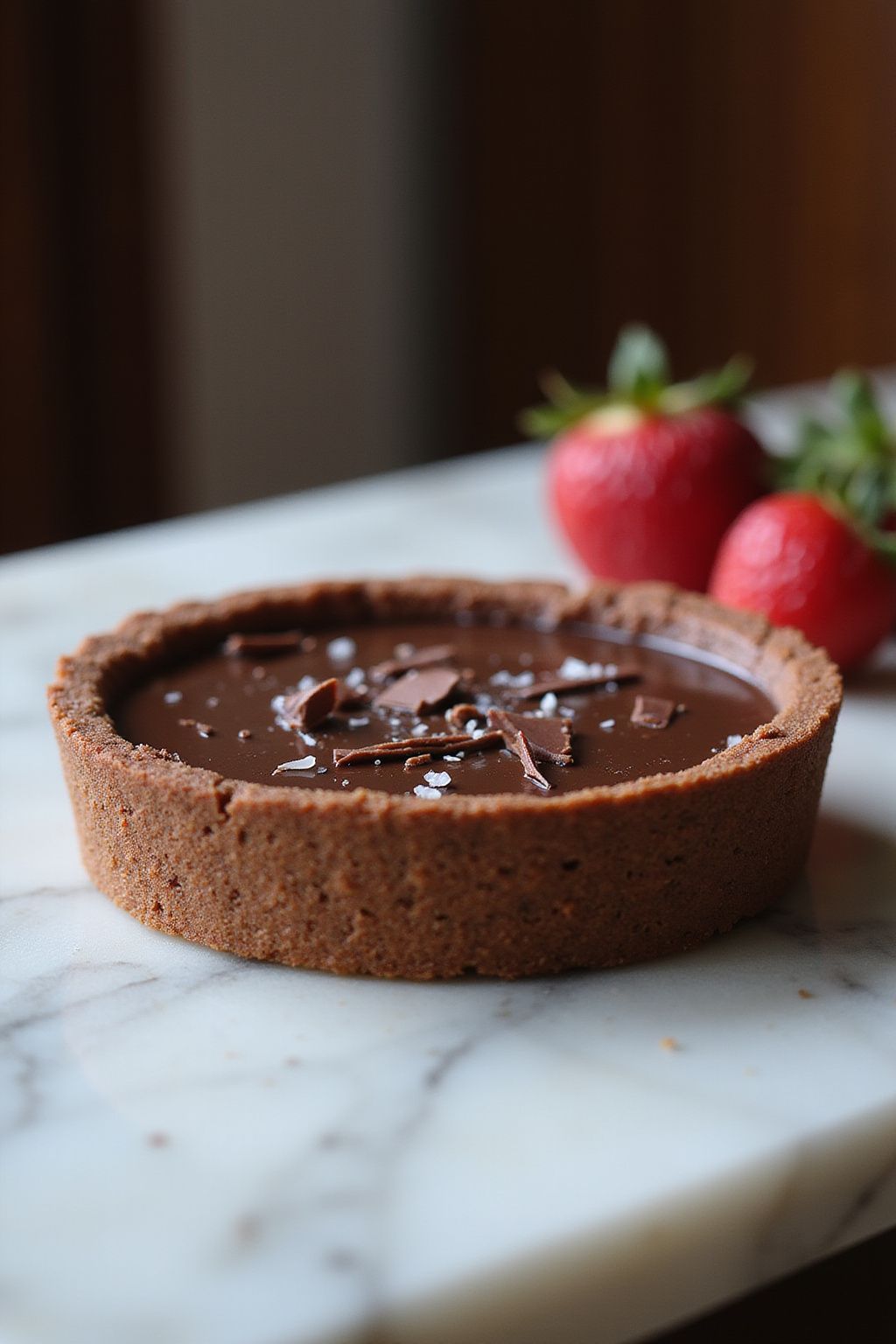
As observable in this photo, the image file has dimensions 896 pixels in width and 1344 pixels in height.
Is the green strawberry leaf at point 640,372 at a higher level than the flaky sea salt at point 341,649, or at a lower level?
higher

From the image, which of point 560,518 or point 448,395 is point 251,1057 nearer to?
point 560,518

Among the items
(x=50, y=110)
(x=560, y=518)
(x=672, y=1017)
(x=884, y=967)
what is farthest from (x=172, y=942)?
(x=50, y=110)

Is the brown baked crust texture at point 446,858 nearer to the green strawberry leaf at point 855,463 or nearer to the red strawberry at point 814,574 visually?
the red strawberry at point 814,574

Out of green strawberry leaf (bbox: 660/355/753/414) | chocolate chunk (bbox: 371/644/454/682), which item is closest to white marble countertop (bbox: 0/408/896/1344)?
chocolate chunk (bbox: 371/644/454/682)

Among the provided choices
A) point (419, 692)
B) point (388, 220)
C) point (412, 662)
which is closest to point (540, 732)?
point (419, 692)

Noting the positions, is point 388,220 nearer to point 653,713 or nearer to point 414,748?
point 653,713

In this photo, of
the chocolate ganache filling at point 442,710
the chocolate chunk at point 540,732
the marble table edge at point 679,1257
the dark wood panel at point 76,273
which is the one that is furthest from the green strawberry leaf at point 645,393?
the dark wood panel at point 76,273
